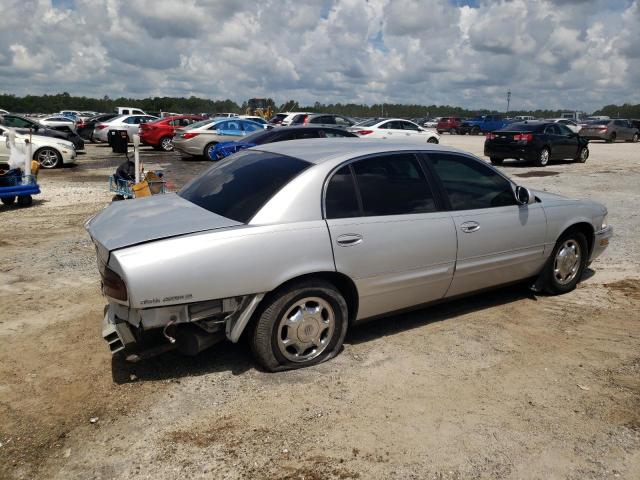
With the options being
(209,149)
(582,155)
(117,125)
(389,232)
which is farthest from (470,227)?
(117,125)

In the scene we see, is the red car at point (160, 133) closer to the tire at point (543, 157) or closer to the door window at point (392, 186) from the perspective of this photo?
the tire at point (543, 157)

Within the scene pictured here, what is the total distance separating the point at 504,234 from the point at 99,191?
32.8ft

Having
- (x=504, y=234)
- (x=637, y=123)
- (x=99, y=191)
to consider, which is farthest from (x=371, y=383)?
(x=637, y=123)

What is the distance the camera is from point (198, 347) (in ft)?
11.4

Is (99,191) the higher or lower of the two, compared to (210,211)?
lower

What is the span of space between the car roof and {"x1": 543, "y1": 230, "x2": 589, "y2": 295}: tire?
148 centimetres

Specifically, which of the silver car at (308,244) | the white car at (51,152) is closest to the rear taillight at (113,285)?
the silver car at (308,244)

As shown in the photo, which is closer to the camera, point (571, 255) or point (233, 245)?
point (233, 245)

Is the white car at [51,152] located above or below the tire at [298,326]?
above

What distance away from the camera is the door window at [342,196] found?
3.79 meters

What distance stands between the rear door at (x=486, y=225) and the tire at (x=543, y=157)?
43.6ft

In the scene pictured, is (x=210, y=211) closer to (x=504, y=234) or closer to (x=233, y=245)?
(x=233, y=245)

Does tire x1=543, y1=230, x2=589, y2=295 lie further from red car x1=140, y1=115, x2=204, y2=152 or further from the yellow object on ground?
red car x1=140, y1=115, x2=204, y2=152

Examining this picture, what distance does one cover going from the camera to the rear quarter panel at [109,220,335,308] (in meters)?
3.15
